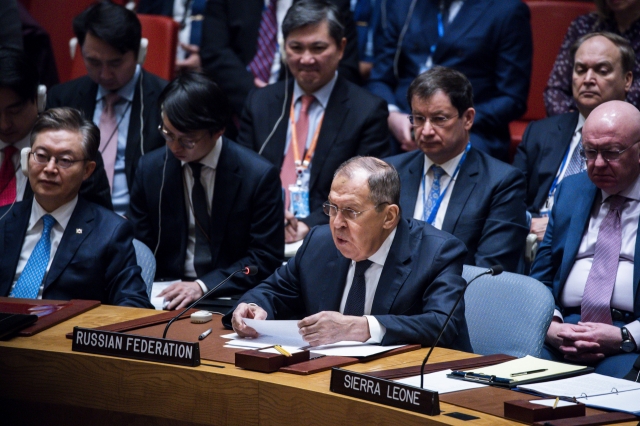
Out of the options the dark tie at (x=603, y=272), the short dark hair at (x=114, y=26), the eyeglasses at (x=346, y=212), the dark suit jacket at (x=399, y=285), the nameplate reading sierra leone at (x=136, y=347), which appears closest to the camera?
the nameplate reading sierra leone at (x=136, y=347)

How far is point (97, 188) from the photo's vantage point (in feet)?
11.9

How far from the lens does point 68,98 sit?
15.7 ft

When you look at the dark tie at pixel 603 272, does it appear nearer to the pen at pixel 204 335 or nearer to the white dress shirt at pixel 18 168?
the pen at pixel 204 335

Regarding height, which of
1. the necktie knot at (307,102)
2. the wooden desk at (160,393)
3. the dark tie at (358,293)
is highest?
the necktie knot at (307,102)

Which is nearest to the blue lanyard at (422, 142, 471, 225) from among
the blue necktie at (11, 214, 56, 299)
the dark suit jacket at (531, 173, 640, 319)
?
the dark suit jacket at (531, 173, 640, 319)

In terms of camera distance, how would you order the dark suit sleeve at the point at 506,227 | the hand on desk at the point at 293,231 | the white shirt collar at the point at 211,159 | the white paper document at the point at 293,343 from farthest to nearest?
the hand on desk at the point at 293,231 < the white shirt collar at the point at 211,159 < the dark suit sleeve at the point at 506,227 < the white paper document at the point at 293,343

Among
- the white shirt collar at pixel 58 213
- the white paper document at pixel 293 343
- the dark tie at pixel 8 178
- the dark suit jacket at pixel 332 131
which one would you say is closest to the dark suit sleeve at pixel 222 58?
the dark suit jacket at pixel 332 131

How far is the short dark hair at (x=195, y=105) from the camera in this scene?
3871mm

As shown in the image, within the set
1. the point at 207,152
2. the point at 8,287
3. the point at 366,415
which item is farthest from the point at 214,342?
the point at 207,152

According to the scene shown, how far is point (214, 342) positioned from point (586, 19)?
3.01 meters

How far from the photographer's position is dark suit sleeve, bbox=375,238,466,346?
105 inches

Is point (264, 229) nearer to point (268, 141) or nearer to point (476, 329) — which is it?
point (268, 141)

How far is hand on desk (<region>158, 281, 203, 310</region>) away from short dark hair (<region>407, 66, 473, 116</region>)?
4.08 feet

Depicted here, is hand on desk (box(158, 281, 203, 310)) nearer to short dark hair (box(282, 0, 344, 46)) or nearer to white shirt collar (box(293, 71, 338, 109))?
white shirt collar (box(293, 71, 338, 109))
